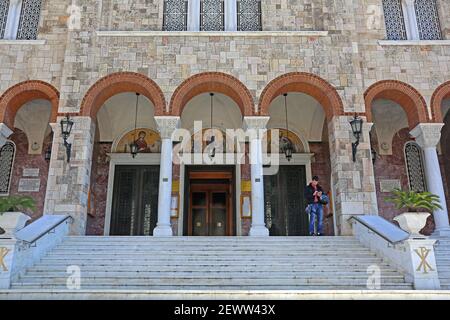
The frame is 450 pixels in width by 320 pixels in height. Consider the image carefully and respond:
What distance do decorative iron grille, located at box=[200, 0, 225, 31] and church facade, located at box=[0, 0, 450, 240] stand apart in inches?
2.1

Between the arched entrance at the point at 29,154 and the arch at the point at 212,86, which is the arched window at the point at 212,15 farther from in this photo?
the arched entrance at the point at 29,154

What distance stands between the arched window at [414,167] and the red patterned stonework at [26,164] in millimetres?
13140

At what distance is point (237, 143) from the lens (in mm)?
15727

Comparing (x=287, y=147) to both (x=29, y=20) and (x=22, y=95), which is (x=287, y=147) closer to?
(x=22, y=95)

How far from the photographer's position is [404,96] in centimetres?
1299

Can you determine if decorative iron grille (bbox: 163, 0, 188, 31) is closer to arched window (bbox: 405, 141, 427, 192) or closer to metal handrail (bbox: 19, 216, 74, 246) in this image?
metal handrail (bbox: 19, 216, 74, 246)

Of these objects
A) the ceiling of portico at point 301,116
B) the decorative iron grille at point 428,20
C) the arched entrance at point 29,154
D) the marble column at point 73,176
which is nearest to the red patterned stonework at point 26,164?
the arched entrance at point 29,154

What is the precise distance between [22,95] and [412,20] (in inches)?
508

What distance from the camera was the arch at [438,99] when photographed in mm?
12680

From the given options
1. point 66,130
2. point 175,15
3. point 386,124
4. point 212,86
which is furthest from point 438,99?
point 66,130

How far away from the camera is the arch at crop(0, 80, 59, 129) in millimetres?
12547

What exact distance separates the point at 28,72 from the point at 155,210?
20.6ft

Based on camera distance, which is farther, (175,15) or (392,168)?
(392,168)

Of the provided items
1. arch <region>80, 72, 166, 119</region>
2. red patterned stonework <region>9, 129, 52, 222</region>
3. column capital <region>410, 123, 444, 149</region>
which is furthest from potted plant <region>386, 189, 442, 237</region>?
red patterned stonework <region>9, 129, 52, 222</region>
